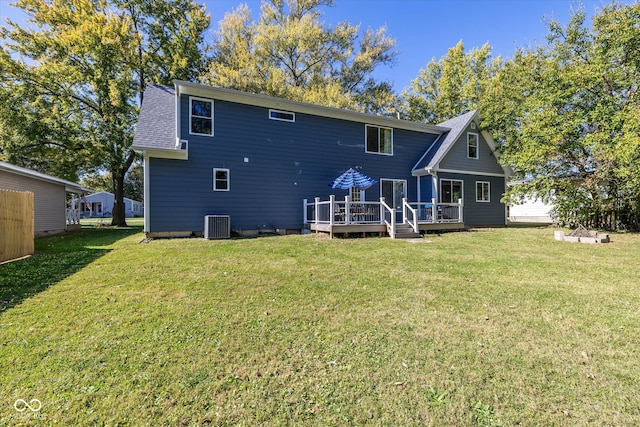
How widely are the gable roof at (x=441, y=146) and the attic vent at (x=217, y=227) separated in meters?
10.0

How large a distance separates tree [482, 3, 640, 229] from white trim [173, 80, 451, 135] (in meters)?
4.47

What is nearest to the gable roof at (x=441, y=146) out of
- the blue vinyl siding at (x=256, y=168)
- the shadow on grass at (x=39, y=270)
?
the blue vinyl siding at (x=256, y=168)

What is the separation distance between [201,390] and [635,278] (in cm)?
759

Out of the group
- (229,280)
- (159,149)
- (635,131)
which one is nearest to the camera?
(229,280)

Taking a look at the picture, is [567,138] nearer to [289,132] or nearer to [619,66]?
[619,66]

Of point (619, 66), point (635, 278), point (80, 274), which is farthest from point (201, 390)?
point (619, 66)

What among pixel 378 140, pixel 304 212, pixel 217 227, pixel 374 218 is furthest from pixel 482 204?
pixel 217 227

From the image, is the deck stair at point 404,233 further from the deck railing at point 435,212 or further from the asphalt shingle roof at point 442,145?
the asphalt shingle roof at point 442,145

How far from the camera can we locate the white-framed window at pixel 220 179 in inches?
463

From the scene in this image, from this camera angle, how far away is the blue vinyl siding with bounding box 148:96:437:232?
11.1m

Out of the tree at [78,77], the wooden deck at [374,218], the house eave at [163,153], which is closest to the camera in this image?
the house eave at [163,153]

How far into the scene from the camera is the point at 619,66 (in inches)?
519

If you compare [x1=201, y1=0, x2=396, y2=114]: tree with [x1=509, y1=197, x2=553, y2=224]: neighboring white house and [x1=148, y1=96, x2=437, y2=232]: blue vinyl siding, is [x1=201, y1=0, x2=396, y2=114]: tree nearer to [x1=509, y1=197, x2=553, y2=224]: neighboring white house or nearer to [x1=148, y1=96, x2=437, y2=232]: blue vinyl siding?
[x1=148, y1=96, x2=437, y2=232]: blue vinyl siding

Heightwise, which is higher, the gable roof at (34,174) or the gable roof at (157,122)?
the gable roof at (157,122)
